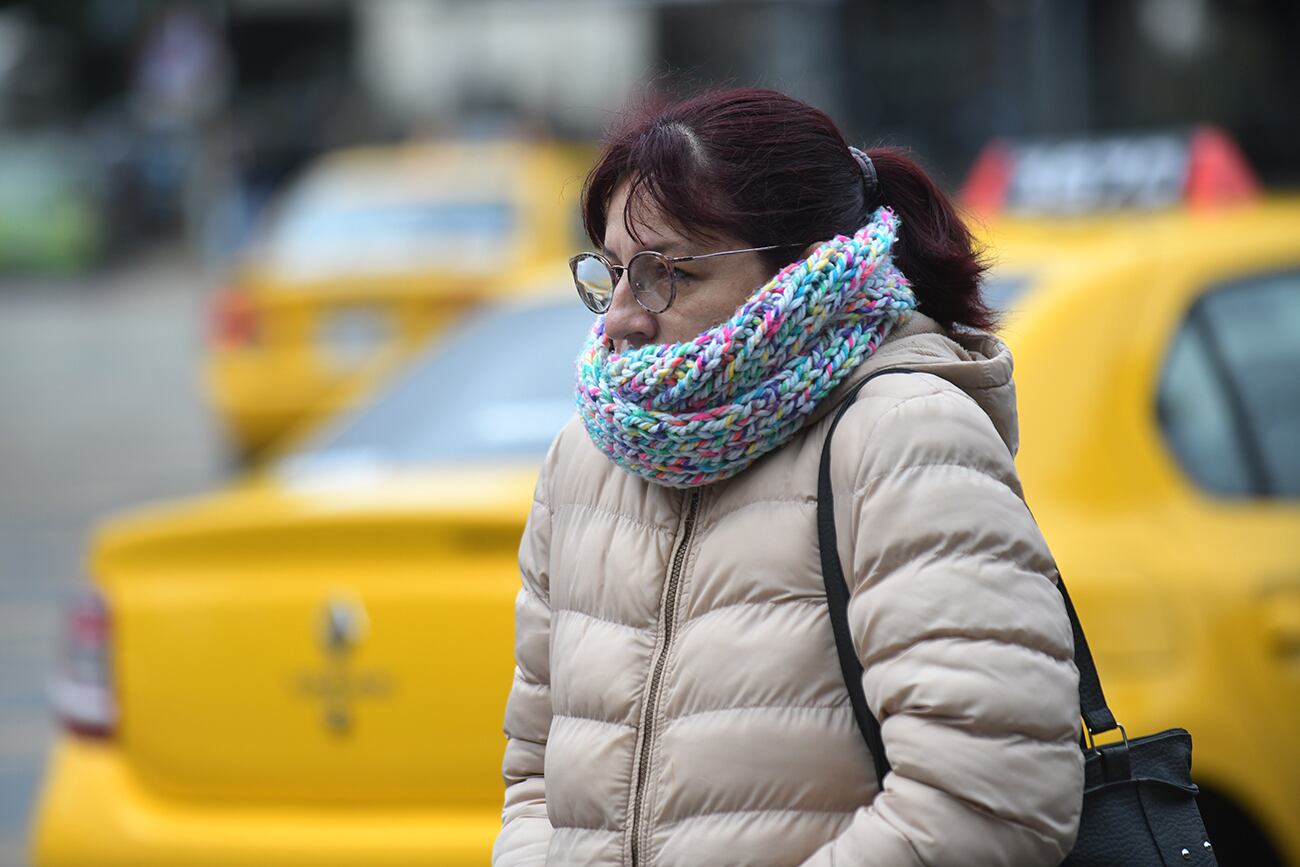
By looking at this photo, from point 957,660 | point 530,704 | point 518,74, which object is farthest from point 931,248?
point 518,74

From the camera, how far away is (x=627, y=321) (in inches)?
81.4

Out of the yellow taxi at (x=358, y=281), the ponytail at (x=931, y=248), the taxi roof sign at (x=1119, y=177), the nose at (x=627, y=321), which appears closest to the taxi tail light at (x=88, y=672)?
the nose at (x=627, y=321)

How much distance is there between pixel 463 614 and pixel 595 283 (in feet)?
3.98

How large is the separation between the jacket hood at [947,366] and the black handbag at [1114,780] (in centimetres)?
2

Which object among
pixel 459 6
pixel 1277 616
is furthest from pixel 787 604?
pixel 459 6

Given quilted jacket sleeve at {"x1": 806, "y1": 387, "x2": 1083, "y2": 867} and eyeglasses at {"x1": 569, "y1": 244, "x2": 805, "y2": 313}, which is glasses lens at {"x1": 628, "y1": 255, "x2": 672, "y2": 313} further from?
quilted jacket sleeve at {"x1": 806, "y1": 387, "x2": 1083, "y2": 867}

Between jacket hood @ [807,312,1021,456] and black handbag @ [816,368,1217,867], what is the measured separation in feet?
0.07

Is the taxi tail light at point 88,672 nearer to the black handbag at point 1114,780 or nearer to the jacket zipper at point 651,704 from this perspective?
the jacket zipper at point 651,704

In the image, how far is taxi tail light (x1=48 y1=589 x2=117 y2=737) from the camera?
12.0 feet

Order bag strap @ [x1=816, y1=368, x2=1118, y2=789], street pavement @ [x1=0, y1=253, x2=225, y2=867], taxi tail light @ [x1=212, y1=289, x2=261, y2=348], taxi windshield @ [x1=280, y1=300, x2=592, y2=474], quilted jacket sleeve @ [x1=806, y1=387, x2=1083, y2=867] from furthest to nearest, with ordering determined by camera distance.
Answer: taxi tail light @ [x1=212, y1=289, x2=261, y2=348] → street pavement @ [x1=0, y1=253, x2=225, y2=867] → taxi windshield @ [x1=280, y1=300, x2=592, y2=474] → bag strap @ [x1=816, y1=368, x2=1118, y2=789] → quilted jacket sleeve @ [x1=806, y1=387, x2=1083, y2=867]

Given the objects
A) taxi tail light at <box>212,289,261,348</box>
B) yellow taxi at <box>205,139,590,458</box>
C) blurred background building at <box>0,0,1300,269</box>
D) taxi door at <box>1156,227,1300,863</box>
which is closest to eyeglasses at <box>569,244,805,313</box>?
blurred background building at <box>0,0,1300,269</box>

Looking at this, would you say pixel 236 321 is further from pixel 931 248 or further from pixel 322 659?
pixel 931 248

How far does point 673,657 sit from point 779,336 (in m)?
0.35

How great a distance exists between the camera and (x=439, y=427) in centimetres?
433
